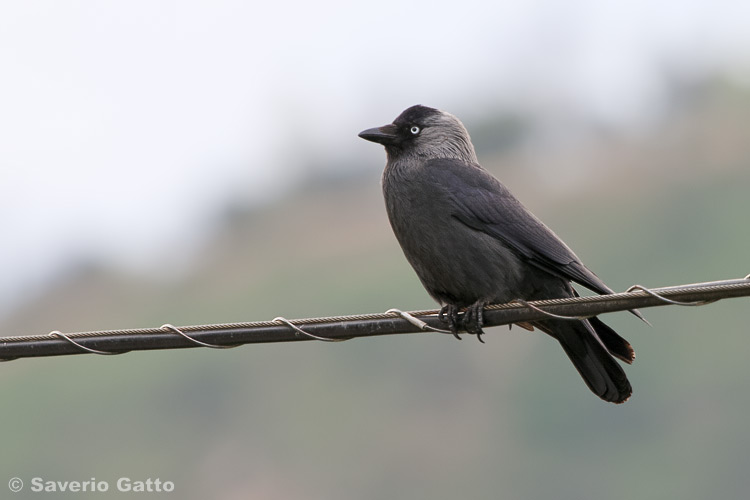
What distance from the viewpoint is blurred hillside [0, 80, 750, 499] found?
43.9 metres

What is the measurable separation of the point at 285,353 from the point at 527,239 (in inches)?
1924

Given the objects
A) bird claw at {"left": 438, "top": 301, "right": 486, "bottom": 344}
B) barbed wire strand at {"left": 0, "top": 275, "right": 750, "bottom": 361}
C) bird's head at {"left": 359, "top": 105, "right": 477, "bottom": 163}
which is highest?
bird's head at {"left": 359, "top": 105, "right": 477, "bottom": 163}

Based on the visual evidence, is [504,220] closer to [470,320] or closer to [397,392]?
[470,320]

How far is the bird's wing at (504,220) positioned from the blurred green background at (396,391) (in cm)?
3499

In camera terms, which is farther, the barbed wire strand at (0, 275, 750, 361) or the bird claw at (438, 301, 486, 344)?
the bird claw at (438, 301, 486, 344)

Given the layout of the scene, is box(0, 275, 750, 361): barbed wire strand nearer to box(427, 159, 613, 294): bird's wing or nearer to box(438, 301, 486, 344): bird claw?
box(438, 301, 486, 344): bird claw

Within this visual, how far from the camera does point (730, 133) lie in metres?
76.2

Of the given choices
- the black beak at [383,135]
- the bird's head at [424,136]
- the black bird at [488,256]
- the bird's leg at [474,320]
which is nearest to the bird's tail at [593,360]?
the black bird at [488,256]

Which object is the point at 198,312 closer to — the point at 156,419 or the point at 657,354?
the point at 156,419

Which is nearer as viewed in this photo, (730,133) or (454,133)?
(454,133)

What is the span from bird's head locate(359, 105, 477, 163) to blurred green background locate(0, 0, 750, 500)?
34.4 m

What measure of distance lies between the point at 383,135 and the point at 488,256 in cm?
161

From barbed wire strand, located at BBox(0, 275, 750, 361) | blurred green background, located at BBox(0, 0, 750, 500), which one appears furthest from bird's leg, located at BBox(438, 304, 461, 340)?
blurred green background, located at BBox(0, 0, 750, 500)

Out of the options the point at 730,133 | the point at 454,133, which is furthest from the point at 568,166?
the point at 454,133
